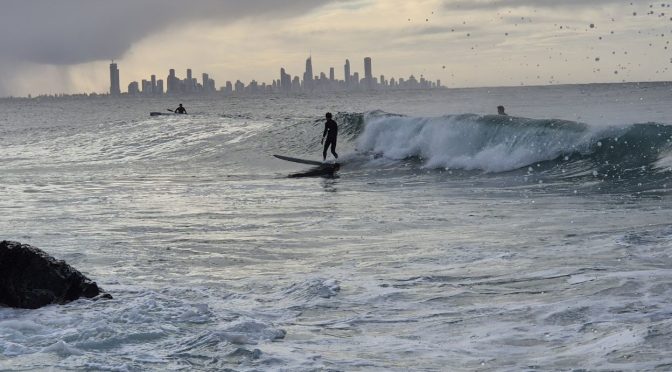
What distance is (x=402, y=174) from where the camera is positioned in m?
23.0

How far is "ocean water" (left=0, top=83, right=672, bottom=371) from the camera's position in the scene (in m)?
6.23

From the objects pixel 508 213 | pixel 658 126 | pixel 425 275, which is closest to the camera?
pixel 425 275

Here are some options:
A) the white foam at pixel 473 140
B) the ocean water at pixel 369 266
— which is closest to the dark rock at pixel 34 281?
the ocean water at pixel 369 266

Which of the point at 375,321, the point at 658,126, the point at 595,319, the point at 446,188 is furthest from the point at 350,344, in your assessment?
the point at 658,126

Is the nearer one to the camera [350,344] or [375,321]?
[350,344]

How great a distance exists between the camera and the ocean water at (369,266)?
6.23m

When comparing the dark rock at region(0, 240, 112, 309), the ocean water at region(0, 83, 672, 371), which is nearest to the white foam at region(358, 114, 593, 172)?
the ocean water at region(0, 83, 672, 371)

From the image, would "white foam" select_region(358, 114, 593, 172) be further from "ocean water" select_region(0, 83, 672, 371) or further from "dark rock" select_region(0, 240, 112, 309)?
"dark rock" select_region(0, 240, 112, 309)

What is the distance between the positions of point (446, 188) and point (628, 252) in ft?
30.3

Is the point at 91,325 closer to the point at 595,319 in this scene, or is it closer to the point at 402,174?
the point at 595,319

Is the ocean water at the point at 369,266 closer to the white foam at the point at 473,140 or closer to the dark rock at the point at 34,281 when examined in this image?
the dark rock at the point at 34,281

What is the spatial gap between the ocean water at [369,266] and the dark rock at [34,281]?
177 millimetres

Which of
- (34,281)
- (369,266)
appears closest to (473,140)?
(369,266)

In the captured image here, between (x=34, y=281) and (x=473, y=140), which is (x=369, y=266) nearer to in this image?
(x=34, y=281)
